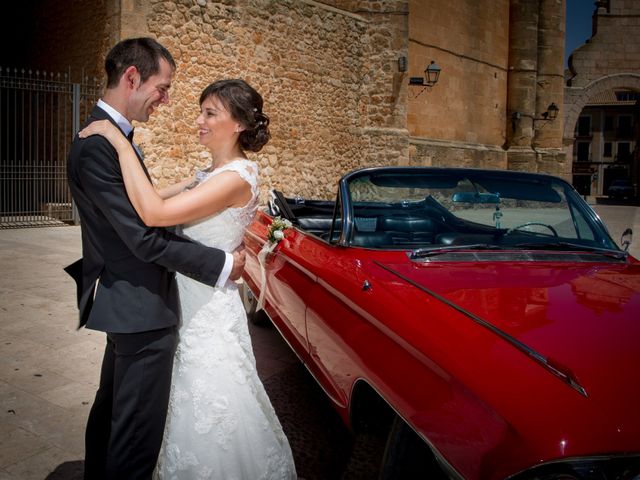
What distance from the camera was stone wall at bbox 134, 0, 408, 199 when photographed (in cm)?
1115

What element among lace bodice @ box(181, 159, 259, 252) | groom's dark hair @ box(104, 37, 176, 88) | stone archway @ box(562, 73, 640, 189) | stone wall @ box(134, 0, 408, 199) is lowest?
lace bodice @ box(181, 159, 259, 252)

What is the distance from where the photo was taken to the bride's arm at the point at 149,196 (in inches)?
63.8

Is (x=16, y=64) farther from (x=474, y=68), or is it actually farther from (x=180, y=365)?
(x=180, y=365)

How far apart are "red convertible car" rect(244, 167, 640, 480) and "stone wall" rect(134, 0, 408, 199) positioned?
28.4 feet

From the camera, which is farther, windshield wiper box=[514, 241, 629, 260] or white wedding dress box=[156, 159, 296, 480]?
windshield wiper box=[514, 241, 629, 260]

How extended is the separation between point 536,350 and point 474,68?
19.4 meters

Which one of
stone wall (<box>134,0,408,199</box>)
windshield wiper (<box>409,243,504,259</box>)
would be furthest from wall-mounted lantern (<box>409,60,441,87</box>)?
windshield wiper (<box>409,243,504,259</box>)

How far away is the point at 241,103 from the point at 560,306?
1.33 m

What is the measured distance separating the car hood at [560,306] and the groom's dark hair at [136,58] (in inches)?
45.9

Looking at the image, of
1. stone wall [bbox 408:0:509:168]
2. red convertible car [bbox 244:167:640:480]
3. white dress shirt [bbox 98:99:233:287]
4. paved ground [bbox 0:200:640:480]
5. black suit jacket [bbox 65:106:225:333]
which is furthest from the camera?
stone wall [bbox 408:0:509:168]

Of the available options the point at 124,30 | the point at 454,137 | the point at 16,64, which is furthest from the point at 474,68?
the point at 16,64

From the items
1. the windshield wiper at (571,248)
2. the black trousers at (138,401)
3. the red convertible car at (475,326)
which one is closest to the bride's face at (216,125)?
the red convertible car at (475,326)

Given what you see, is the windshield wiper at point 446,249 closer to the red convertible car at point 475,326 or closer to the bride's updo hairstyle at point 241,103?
the red convertible car at point 475,326

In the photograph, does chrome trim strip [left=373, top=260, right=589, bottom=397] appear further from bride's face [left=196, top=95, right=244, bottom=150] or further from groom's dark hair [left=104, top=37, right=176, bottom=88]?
groom's dark hair [left=104, top=37, right=176, bottom=88]
